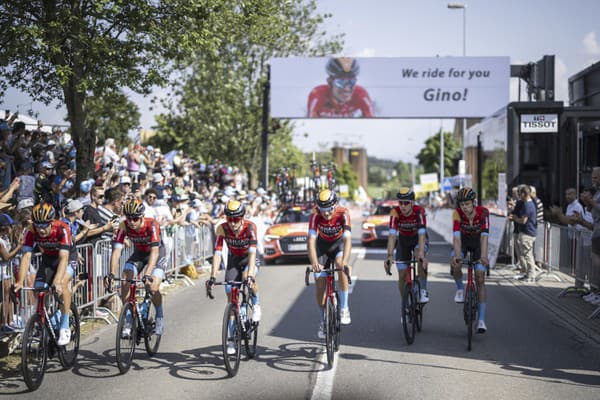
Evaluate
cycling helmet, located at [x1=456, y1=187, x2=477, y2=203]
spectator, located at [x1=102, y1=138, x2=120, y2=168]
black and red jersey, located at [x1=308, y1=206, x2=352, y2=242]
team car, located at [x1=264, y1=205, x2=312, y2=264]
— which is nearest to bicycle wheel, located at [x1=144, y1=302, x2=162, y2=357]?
black and red jersey, located at [x1=308, y1=206, x2=352, y2=242]

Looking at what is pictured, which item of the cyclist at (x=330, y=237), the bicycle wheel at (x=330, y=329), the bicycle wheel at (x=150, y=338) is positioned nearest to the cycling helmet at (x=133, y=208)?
the bicycle wheel at (x=150, y=338)

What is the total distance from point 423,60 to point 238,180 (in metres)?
8.81

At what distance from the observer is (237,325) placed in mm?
8289

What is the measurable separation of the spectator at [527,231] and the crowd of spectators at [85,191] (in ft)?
23.7

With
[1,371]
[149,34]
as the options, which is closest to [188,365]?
Answer: [1,371]

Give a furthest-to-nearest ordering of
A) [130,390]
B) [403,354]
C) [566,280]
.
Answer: [566,280] < [403,354] < [130,390]

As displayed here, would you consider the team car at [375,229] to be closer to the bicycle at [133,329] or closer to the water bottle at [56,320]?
the bicycle at [133,329]

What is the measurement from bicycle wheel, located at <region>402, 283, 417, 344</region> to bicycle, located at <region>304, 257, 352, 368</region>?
90 cm

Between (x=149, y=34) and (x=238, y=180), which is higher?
(x=149, y=34)

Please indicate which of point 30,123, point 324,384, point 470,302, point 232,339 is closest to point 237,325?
point 232,339

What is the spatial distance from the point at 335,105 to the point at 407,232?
20.2m

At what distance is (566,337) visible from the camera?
33.3 feet

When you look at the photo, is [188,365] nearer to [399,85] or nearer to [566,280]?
[566,280]

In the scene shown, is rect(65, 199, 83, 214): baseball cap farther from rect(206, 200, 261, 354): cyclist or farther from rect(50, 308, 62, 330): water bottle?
rect(206, 200, 261, 354): cyclist
